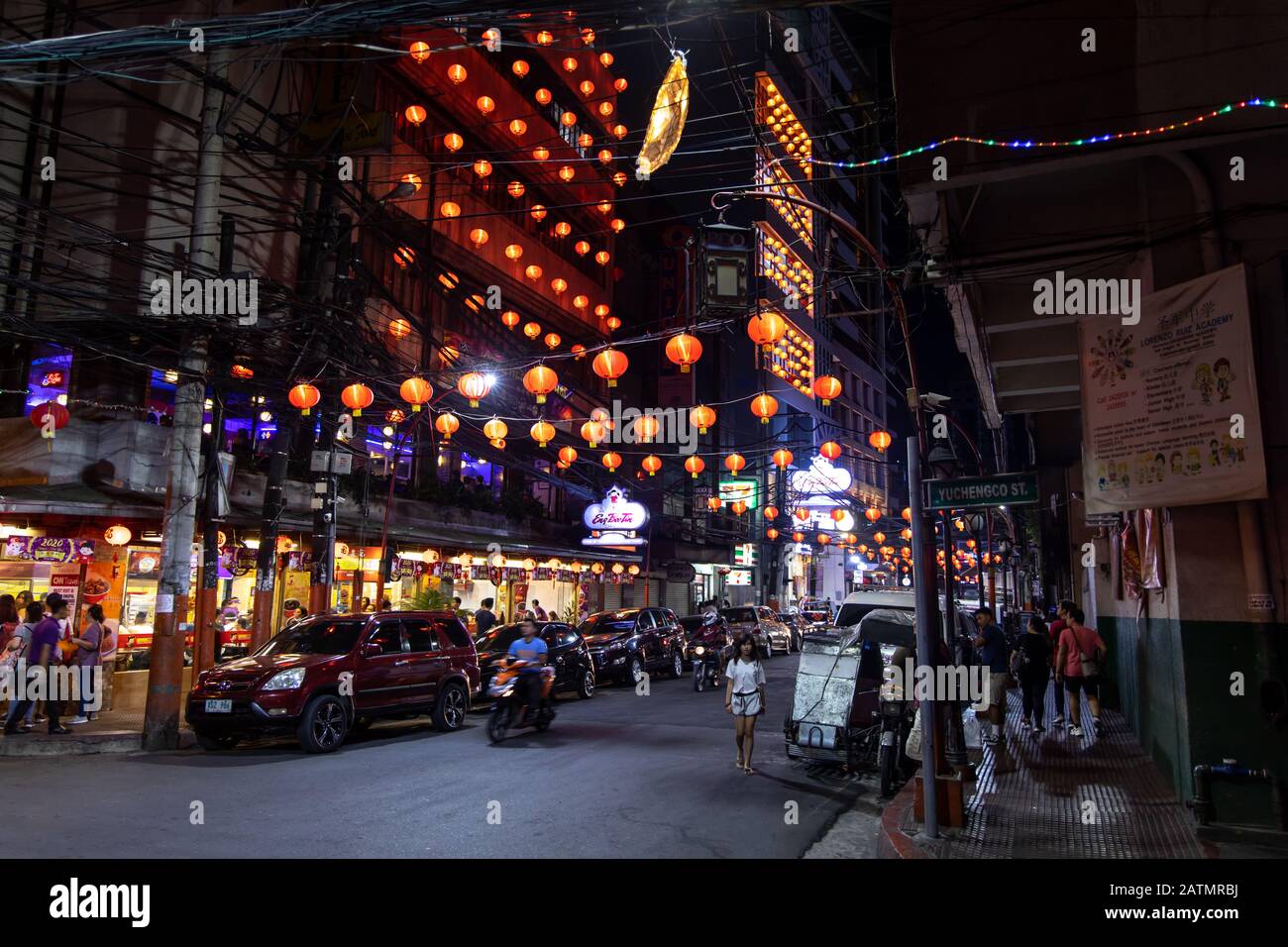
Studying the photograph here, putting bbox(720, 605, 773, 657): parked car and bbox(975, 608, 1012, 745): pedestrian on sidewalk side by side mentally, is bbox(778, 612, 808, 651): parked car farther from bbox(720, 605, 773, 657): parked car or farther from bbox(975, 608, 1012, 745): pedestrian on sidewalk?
bbox(975, 608, 1012, 745): pedestrian on sidewalk

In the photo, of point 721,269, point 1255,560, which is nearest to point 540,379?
point 721,269

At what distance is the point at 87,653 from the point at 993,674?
47.3ft

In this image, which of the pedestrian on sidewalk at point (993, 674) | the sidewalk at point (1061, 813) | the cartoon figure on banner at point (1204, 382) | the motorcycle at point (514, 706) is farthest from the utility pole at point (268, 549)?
the cartoon figure on banner at point (1204, 382)

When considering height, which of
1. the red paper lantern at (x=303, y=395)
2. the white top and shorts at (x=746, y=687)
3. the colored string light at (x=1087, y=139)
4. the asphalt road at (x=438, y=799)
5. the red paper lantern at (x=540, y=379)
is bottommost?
the asphalt road at (x=438, y=799)

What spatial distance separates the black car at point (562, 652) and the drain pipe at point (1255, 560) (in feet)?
43.1

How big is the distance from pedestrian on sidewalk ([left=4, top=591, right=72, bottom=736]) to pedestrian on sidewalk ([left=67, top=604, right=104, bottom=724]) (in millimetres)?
441

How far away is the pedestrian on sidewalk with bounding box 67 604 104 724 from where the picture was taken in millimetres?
13297

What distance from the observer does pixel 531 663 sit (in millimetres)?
13453

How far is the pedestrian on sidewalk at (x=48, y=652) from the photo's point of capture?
12.3 m

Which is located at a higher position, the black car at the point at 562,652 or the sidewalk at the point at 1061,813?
the black car at the point at 562,652

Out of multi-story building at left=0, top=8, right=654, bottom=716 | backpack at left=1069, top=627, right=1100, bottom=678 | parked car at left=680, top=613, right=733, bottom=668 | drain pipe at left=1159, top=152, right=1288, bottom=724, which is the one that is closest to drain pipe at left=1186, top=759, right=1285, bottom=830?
drain pipe at left=1159, top=152, right=1288, bottom=724

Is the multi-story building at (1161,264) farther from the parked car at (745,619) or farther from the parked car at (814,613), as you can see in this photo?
the parked car at (814,613)

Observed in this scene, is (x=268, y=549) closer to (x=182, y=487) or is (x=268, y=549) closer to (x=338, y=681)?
(x=182, y=487)

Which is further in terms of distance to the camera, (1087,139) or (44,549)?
(44,549)
